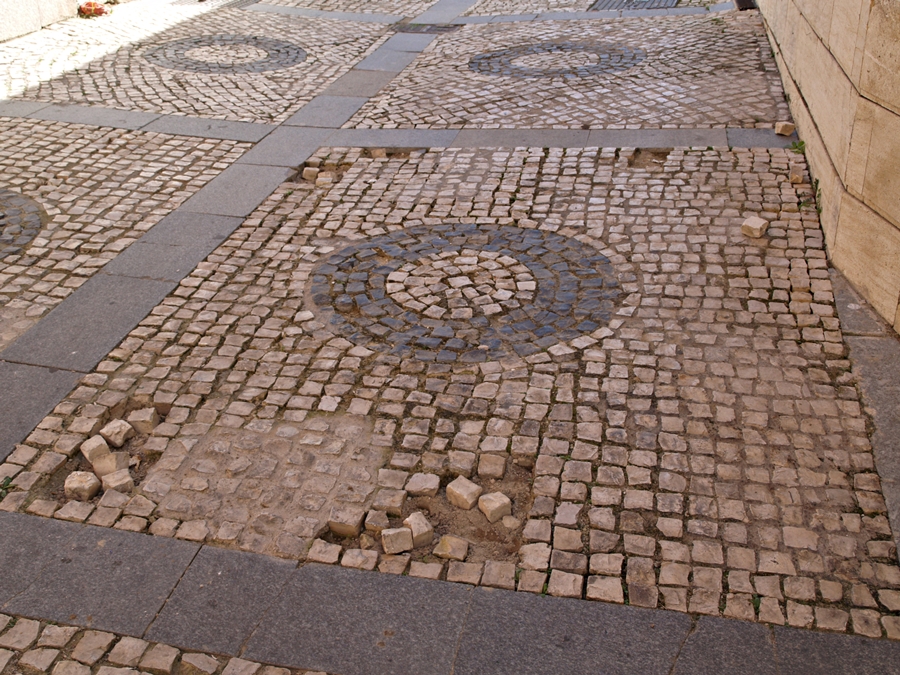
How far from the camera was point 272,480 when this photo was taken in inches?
170

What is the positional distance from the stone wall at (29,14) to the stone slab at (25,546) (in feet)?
34.1

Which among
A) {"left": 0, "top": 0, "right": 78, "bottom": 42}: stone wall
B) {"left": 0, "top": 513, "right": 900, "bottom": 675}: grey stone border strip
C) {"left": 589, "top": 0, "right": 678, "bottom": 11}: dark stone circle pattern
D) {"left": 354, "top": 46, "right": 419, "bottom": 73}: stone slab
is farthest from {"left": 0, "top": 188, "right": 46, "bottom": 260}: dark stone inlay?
{"left": 589, "top": 0, "right": 678, "bottom": 11}: dark stone circle pattern

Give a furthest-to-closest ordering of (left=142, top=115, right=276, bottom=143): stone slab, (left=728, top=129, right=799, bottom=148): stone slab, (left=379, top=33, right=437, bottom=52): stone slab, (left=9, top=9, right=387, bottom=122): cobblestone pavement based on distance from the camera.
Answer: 1. (left=379, top=33, right=437, bottom=52): stone slab
2. (left=9, top=9, right=387, bottom=122): cobblestone pavement
3. (left=142, top=115, right=276, bottom=143): stone slab
4. (left=728, top=129, right=799, bottom=148): stone slab

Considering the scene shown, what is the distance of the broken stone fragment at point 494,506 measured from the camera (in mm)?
4031

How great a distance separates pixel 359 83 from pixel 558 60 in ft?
9.10

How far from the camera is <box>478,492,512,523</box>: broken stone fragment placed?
403cm

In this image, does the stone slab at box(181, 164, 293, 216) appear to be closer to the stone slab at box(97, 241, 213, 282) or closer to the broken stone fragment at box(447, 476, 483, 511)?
the stone slab at box(97, 241, 213, 282)

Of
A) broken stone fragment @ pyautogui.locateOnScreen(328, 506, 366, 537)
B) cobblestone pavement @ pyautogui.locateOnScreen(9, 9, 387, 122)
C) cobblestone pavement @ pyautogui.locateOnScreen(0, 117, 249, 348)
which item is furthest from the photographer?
cobblestone pavement @ pyautogui.locateOnScreen(9, 9, 387, 122)

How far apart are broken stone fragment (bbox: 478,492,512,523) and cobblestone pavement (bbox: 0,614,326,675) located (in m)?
1.15

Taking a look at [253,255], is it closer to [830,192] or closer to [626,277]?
[626,277]

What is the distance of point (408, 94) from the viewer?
10070 mm

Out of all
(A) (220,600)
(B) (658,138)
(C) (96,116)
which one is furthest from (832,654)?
(C) (96,116)

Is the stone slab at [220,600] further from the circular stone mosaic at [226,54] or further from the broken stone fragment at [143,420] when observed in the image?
the circular stone mosaic at [226,54]

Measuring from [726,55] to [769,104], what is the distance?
2.17m
